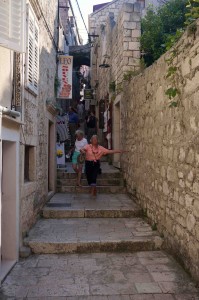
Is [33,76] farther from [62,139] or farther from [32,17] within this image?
[62,139]

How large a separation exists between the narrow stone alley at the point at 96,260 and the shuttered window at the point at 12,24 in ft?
9.13

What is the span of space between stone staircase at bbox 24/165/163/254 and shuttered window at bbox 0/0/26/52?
294 cm

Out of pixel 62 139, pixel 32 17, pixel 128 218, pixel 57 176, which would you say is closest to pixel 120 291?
pixel 128 218

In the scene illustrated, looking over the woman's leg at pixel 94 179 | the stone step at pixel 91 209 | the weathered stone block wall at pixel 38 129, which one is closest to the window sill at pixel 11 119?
the weathered stone block wall at pixel 38 129

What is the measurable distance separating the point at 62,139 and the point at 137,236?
5798 mm

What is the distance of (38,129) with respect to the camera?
6523 mm

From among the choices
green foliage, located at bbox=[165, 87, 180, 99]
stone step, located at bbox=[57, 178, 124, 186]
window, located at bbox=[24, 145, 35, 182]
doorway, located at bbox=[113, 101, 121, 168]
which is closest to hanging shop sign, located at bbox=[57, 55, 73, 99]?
doorway, located at bbox=[113, 101, 121, 168]

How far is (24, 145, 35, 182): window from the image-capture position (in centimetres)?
603

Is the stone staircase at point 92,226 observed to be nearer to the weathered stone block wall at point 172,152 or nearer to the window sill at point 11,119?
the weathered stone block wall at point 172,152

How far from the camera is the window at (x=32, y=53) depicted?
17.7 ft

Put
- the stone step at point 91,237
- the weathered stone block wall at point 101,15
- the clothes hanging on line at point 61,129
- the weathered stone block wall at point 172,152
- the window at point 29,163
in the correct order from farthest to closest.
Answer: the weathered stone block wall at point 101,15 < the clothes hanging on line at point 61,129 < the window at point 29,163 < the stone step at point 91,237 < the weathered stone block wall at point 172,152

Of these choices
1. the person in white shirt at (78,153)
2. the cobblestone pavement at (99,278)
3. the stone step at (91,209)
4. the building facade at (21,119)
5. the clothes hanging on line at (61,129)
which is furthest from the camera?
the clothes hanging on line at (61,129)

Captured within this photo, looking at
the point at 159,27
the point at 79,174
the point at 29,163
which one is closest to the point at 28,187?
the point at 29,163

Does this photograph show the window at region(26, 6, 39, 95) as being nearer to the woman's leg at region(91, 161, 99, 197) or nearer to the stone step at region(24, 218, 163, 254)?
the stone step at region(24, 218, 163, 254)
